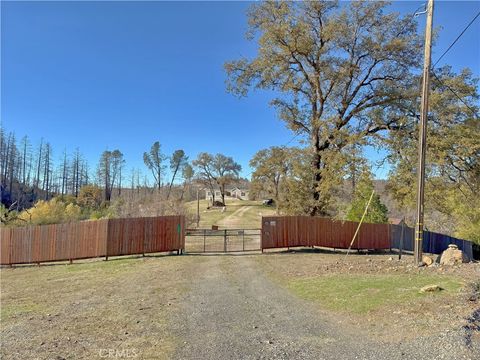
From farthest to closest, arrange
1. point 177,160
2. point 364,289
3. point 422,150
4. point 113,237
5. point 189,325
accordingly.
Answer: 1. point 177,160
2. point 113,237
3. point 422,150
4. point 364,289
5. point 189,325

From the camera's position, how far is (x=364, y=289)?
805cm

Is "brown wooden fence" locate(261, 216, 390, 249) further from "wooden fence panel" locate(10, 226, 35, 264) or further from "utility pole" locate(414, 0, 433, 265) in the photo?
"wooden fence panel" locate(10, 226, 35, 264)

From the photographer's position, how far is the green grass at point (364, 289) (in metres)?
6.84

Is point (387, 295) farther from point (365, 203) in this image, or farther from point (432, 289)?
point (365, 203)

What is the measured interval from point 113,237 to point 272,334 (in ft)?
44.7

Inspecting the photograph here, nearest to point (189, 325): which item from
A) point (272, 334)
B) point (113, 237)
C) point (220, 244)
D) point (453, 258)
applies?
point (272, 334)

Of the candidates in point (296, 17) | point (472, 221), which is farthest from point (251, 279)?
point (472, 221)

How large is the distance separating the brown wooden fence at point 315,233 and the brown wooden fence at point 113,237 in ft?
14.8

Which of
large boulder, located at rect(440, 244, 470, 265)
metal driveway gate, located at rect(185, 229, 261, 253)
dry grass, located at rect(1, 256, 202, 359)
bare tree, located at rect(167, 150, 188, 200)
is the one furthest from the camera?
bare tree, located at rect(167, 150, 188, 200)

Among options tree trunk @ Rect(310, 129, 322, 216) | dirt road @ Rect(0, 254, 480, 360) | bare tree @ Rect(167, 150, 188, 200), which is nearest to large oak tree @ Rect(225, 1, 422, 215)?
tree trunk @ Rect(310, 129, 322, 216)

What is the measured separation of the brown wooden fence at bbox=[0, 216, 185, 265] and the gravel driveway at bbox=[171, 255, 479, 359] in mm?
8860

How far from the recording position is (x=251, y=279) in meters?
10.8

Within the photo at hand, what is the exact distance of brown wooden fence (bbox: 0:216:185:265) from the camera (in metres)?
17.4

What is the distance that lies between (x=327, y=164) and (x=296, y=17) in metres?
8.02
